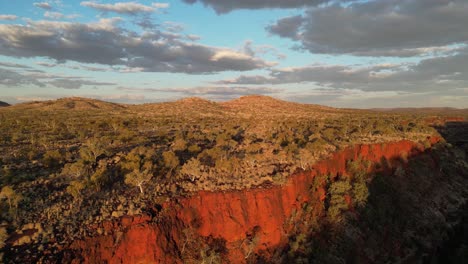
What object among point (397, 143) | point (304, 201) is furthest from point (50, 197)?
point (397, 143)

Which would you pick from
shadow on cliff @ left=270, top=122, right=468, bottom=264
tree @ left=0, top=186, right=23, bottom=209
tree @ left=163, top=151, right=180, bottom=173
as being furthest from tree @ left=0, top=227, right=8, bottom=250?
shadow on cliff @ left=270, top=122, right=468, bottom=264

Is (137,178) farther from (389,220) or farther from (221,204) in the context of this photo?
(389,220)

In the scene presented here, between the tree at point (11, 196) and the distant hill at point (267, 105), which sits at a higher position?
the distant hill at point (267, 105)

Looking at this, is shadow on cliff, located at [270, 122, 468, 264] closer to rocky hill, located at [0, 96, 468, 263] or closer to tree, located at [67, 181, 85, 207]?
rocky hill, located at [0, 96, 468, 263]

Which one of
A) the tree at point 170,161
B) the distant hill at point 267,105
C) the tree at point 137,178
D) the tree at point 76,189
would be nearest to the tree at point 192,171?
the tree at point 170,161

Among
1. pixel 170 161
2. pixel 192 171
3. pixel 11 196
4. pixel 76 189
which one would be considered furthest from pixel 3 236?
pixel 170 161

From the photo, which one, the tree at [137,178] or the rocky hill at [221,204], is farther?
the tree at [137,178]

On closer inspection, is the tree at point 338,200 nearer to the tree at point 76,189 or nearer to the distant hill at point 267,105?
the tree at point 76,189
